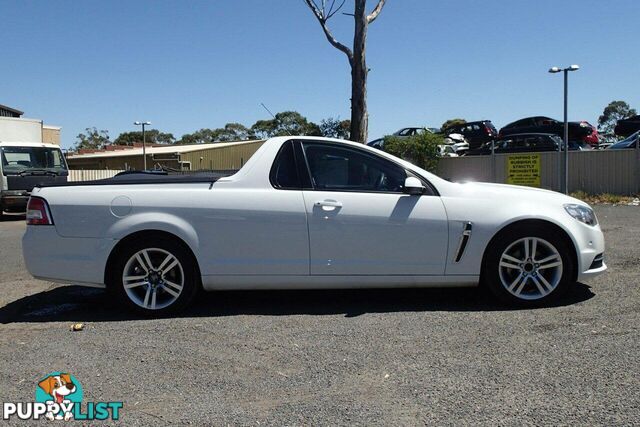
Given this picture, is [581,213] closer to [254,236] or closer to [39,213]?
[254,236]

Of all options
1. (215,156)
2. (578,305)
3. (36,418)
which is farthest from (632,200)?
(215,156)

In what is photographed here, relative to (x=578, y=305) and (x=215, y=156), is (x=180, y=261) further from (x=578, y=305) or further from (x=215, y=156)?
(x=215, y=156)

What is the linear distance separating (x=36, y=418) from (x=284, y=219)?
7.99 feet

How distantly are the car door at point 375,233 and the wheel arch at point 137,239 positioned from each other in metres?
1.05

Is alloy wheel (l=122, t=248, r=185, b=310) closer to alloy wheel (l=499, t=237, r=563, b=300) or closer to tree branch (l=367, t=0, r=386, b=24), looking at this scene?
alloy wheel (l=499, t=237, r=563, b=300)

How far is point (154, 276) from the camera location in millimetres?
5020


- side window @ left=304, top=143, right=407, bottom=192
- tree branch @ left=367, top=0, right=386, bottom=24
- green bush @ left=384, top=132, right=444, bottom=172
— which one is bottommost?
side window @ left=304, top=143, right=407, bottom=192

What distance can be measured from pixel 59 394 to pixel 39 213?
2.06 meters

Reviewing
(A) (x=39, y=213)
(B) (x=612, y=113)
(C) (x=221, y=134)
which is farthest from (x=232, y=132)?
(A) (x=39, y=213)

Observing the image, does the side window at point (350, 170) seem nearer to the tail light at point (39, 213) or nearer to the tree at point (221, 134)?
the tail light at point (39, 213)

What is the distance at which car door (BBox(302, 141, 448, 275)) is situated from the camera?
4.96 metres

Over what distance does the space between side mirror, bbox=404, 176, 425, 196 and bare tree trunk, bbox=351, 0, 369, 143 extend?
10.8 m

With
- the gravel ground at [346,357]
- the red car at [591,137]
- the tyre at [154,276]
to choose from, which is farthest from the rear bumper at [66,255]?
the red car at [591,137]

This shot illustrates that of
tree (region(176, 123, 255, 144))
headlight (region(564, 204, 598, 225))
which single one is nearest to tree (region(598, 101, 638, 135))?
tree (region(176, 123, 255, 144))
